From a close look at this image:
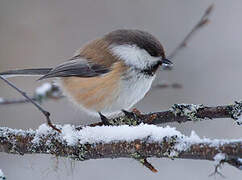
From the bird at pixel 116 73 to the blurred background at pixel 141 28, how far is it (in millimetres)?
2746

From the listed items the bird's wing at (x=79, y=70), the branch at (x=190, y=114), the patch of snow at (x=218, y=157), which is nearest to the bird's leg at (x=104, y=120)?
the branch at (x=190, y=114)

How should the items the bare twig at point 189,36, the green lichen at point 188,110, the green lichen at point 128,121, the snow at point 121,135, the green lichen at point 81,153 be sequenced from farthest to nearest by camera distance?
the bare twig at point 189,36 → the green lichen at point 128,121 → the green lichen at point 188,110 → the green lichen at point 81,153 → the snow at point 121,135

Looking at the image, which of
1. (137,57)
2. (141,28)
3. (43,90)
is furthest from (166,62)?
(141,28)

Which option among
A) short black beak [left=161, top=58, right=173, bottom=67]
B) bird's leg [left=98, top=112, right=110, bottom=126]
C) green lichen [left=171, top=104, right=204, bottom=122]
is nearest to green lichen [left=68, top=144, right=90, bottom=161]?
bird's leg [left=98, top=112, right=110, bottom=126]

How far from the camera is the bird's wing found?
10.3 feet

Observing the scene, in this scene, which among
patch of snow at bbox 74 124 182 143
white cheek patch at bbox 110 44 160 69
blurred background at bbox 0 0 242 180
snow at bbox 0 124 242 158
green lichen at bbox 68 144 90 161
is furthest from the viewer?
blurred background at bbox 0 0 242 180

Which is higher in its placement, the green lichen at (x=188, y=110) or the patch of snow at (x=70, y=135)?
the green lichen at (x=188, y=110)

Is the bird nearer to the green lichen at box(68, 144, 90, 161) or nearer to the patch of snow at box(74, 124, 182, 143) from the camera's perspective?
the patch of snow at box(74, 124, 182, 143)

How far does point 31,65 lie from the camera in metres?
6.45

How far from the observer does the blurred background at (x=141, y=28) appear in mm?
5984

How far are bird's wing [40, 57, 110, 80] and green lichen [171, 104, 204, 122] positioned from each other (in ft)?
2.96

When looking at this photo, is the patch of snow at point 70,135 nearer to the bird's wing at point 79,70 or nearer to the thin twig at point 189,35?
the bird's wing at point 79,70

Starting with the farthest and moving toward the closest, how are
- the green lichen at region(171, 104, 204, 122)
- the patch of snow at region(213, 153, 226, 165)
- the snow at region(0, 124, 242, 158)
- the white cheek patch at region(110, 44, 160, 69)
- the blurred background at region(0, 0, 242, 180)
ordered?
1. the blurred background at region(0, 0, 242, 180)
2. the white cheek patch at region(110, 44, 160, 69)
3. the green lichen at region(171, 104, 204, 122)
4. the snow at region(0, 124, 242, 158)
5. the patch of snow at region(213, 153, 226, 165)

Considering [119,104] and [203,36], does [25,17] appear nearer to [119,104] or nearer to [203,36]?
[203,36]
